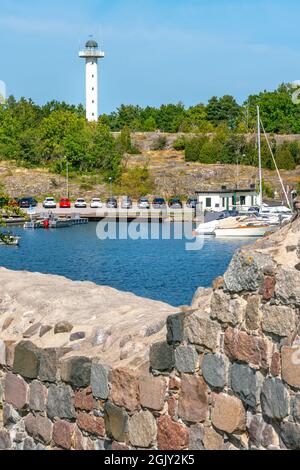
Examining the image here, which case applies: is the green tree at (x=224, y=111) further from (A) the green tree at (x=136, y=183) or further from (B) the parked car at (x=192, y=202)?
(B) the parked car at (x=192, y=202)

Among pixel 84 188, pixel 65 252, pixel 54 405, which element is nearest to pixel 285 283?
pixel 54 405

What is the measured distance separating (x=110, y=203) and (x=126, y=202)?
174 centimetres

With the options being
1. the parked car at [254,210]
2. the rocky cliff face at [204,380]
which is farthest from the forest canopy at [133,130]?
the rocky cliff face at [204,380]

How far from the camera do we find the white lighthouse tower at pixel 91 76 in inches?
5408

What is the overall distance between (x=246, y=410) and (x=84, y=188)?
9873 cm

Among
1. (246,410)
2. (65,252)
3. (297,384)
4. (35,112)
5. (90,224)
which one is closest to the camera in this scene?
(297,384)

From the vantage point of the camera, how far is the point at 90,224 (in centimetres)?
8900

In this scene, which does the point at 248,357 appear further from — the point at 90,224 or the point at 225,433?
the point at 90,224

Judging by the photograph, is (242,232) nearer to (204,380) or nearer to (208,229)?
(208,229)

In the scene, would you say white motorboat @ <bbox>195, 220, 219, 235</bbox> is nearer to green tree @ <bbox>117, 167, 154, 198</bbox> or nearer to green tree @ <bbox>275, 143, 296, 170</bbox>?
green tree @ <bbox>117, 167, 154, 198</bbox>

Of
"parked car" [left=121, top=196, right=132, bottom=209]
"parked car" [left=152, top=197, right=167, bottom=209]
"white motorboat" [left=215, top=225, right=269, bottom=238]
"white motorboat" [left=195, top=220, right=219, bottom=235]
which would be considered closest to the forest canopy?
"parked car" [left=121, top=196, right=132, bottom=209]

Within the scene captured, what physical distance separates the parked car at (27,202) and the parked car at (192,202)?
15437mm

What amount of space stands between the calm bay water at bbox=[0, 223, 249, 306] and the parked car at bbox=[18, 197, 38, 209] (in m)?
12.5

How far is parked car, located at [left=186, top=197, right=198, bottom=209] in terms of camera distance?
314 feet
